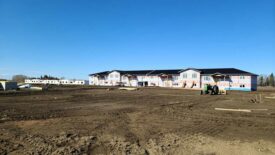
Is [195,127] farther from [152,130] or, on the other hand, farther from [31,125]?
[31,125]

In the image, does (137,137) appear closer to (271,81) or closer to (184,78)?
(184,78)

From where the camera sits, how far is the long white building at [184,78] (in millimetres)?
61344

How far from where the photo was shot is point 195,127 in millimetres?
11062

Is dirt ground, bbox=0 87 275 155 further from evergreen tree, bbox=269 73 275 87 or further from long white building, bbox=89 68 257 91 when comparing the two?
evergreen tree, bbox=269 73 275 87

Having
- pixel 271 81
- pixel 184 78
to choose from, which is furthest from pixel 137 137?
pixel 271 81

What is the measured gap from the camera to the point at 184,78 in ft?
238

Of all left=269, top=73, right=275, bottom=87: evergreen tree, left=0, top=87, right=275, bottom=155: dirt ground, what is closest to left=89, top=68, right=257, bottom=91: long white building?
left=0, top=87, right=275, bottom=155: dirt ground

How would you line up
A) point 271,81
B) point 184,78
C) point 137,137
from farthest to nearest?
point 271,81, point 184,78, point 137,137

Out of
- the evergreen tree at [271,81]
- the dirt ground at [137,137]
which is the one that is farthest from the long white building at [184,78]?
the evergreen tree at [271,81]

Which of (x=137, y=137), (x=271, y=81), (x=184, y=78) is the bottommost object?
(x=137, y=137)

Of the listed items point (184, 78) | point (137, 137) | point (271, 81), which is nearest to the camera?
point (137, 137)

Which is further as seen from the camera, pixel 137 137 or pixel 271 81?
pixel 271 81

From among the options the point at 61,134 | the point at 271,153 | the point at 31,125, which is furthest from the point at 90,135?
the point at 271,153

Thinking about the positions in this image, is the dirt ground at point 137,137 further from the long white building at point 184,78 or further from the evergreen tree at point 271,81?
the evergreen tree at point 271,81
